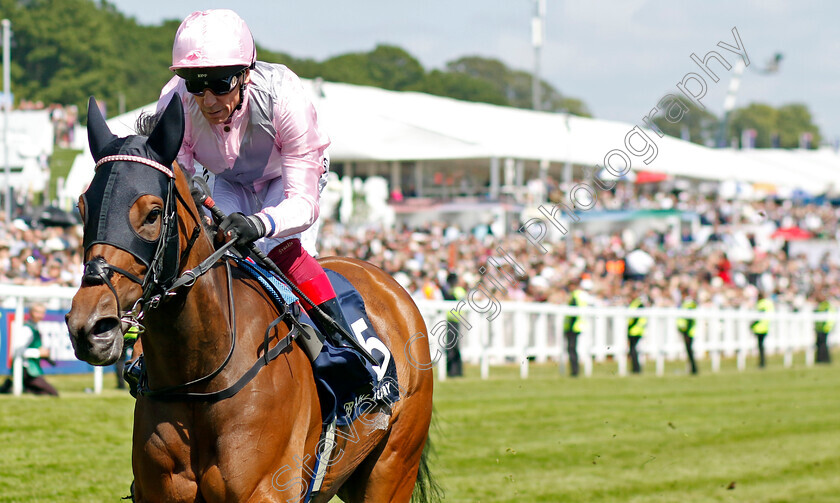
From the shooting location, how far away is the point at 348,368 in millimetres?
3654

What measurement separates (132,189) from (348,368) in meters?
1.26

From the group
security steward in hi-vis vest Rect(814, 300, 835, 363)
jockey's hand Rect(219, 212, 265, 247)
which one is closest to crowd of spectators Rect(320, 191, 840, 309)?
security steward in hi-vis vest Rect(814, 300, 835, 363)

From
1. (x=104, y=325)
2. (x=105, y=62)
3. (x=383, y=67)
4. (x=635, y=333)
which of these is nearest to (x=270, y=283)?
(x=104, y=325)

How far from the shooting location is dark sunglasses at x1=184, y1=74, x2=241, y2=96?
3.19 metres

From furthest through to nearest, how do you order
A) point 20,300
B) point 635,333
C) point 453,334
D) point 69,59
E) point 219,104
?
point 69,59
point 635,333
point 453,334
point 20,300
point 219,104

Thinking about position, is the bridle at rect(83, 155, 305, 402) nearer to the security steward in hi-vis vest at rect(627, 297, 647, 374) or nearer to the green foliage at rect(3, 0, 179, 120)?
the security steward in hi-vis vest at rect(627, 297, 647, 374)

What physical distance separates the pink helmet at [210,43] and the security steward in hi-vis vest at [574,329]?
11766 millimetres

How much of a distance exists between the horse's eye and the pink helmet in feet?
1.93

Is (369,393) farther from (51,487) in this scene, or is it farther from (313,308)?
(51,487)

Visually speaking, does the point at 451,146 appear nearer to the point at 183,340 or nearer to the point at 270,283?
the point at 270,283

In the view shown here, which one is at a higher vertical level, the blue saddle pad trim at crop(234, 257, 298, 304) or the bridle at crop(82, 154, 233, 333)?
the bridle at crop(82, 154, 233, 333)

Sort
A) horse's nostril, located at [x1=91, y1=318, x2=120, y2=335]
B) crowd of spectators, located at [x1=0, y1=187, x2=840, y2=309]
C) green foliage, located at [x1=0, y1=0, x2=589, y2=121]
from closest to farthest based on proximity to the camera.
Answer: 1. horse's nostril, located at [x1=91, y1=318, x2=120, y2=335]
2. crowd of spectators, located at [x1=0, y1=187, x2=840, y2=309]
3. green foliage, located at [x1=0, y1=0, x2=589, y2=121]

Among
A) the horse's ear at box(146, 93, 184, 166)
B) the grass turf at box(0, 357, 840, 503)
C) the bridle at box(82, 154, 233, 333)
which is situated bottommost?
the grass turf at box(0, 357, 840, 503)

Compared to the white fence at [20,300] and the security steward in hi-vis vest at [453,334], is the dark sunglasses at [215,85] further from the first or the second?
the security steward in hi-vis vest at [453,334]
